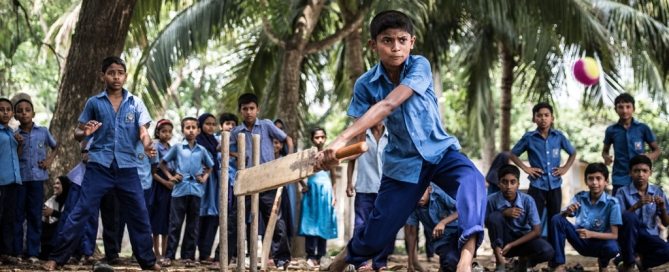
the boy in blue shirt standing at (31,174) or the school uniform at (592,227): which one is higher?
the boy in blue shirt standing at (31,174)

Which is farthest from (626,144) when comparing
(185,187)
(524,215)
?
(185,187)

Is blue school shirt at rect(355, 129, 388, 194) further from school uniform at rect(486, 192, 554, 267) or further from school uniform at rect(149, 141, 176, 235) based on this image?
school uniform at rect(149, 141, 176, 235)

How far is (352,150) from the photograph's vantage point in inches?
180

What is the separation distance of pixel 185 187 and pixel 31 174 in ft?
5.17

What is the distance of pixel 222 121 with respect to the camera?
10.8 metres

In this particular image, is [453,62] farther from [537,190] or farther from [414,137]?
[414,137]

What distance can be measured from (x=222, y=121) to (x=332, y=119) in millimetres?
17717

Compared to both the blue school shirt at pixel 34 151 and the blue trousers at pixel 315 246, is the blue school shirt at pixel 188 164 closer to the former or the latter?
the blue school shirt at pixel 34 151

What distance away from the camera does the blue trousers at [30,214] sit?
8.91 m

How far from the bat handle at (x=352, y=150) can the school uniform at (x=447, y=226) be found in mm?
2967

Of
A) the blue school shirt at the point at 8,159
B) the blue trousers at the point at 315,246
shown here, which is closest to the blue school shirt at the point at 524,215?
the blue trousers at the point at 315,246

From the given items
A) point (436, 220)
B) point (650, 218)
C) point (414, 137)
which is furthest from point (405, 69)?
point (650, 218)

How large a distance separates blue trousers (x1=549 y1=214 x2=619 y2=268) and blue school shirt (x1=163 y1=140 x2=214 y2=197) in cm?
337

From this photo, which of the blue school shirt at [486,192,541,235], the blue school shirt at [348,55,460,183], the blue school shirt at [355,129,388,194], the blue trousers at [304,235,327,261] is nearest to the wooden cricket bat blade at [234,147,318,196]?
the blue school shirt at [348,55,460,183]
